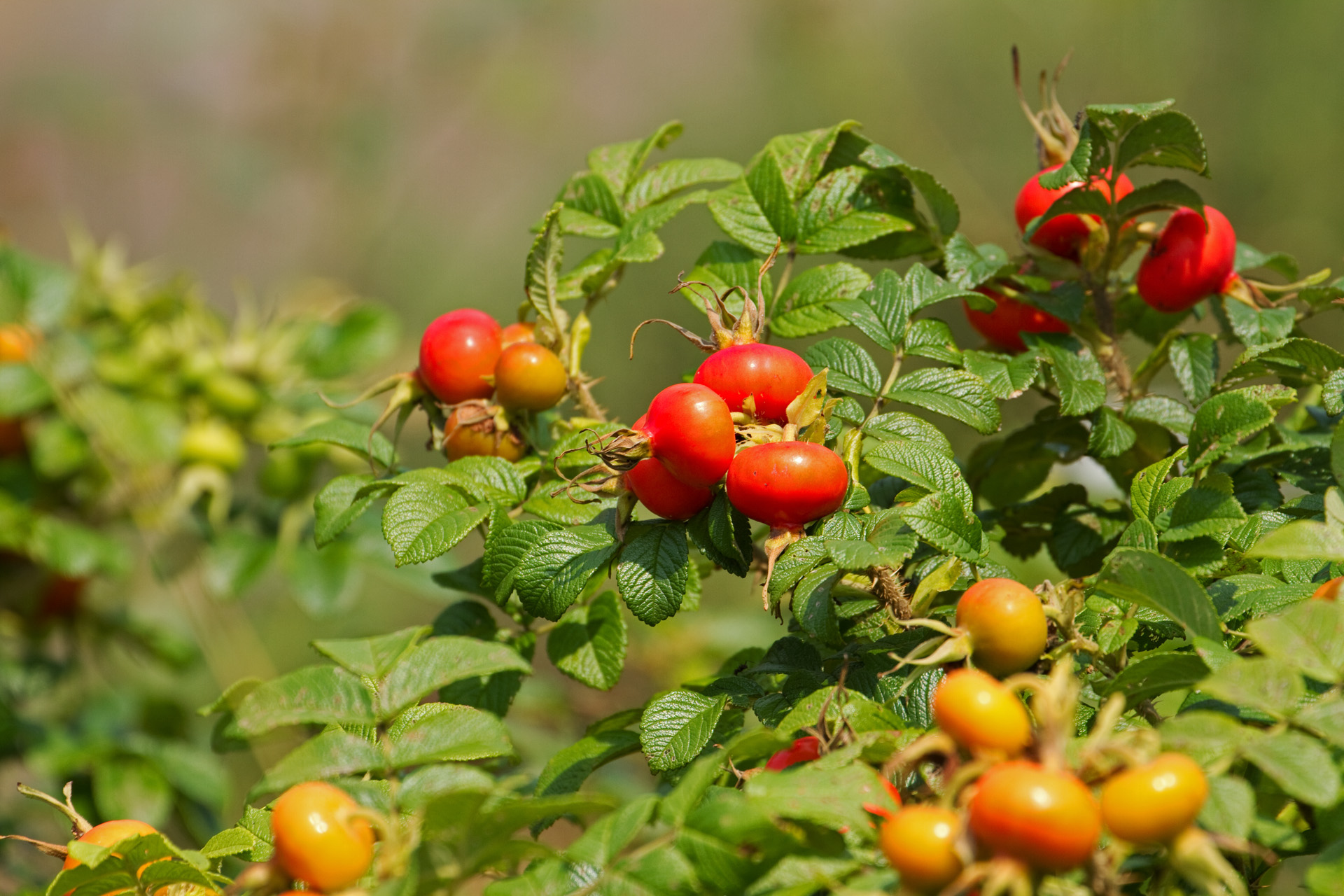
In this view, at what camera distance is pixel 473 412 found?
41.1 inches

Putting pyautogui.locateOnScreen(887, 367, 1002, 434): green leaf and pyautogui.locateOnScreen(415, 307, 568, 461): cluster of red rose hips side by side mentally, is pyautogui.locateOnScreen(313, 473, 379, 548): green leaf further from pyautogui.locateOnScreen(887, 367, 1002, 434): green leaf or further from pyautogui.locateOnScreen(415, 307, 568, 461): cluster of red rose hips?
pyautogui.locateOnScreen(887, 367, 1002, 434): green leaf

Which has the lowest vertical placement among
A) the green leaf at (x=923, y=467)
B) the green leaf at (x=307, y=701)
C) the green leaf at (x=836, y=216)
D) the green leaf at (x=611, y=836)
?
the green leaf at (x=611, y=836)

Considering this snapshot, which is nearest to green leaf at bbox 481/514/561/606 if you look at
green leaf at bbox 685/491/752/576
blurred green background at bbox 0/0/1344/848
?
green leaf at bbox 685/491/752/576

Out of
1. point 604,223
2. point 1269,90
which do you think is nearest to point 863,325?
point 604,223

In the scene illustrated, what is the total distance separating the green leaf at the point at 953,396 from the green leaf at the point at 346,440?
1.83 feet

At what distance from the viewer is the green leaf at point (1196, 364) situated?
1.00m

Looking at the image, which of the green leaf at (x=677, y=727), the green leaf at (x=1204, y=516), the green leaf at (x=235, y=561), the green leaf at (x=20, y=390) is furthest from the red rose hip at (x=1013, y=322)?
the green leaf at (x=20, y=390)

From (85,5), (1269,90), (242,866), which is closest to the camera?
(242,866)

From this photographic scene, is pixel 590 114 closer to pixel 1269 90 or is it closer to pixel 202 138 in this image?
pixel 202 138

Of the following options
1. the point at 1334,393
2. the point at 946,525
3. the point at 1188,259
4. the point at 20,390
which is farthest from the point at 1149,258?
the point at 20,390

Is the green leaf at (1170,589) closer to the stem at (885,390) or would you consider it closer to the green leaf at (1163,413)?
the stem at (885,390)

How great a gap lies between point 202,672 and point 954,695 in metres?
2.06

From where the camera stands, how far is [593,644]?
1.03 meters

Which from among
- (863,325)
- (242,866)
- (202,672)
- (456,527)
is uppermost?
(863,325)
